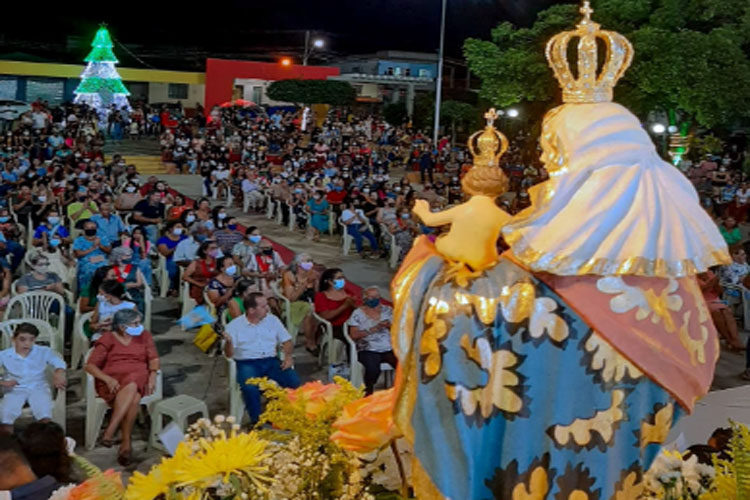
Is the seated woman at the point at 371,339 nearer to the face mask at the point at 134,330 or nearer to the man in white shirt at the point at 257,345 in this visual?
the man in white shirt at the point at 257,345

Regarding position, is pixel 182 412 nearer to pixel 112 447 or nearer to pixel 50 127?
pixel 112 447

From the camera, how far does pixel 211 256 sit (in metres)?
8.97

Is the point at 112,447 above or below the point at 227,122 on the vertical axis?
below

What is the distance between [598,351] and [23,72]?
36.0 metres

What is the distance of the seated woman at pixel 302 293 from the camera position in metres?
8.41

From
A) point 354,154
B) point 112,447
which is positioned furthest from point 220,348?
point 354,154

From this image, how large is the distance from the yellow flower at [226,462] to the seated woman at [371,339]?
4632 mm

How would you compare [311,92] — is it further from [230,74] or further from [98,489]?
[98,489]

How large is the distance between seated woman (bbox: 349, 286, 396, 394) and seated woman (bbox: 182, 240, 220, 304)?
216 centimetres

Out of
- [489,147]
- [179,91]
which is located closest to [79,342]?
[489,147]

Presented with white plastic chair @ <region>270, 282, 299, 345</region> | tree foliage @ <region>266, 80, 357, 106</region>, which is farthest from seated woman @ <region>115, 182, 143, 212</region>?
tree foliage @ <region>266, 80, 357, 106</region>

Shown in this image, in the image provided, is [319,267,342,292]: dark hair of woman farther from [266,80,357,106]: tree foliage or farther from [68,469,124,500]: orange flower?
[266,80,357,106]: tree foliage

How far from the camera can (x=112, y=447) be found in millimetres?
6008

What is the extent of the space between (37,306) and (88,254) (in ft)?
3.97
